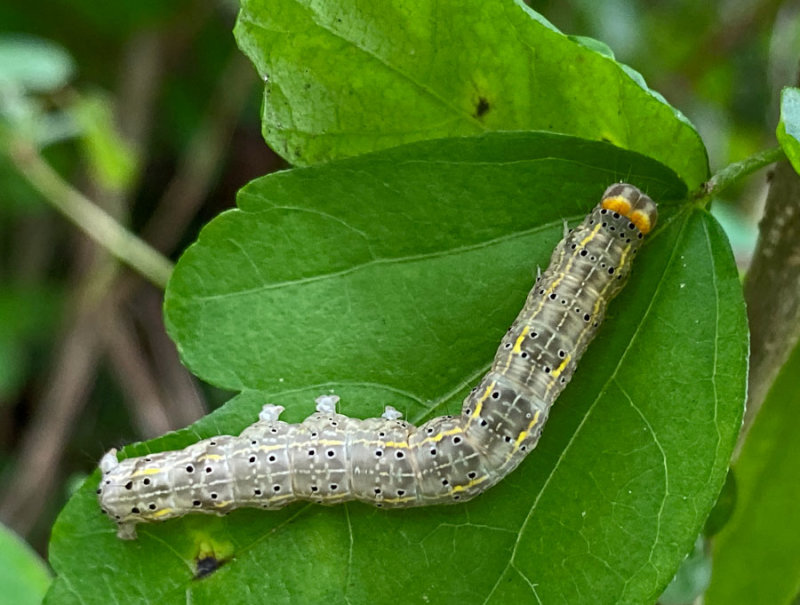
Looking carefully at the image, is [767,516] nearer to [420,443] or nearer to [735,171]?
[420,443]

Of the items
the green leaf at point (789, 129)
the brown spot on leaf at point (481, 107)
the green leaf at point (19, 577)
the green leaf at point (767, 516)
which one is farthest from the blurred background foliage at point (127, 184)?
the green leaf at point (789, 129)

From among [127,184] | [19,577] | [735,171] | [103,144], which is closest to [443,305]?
[735,171]

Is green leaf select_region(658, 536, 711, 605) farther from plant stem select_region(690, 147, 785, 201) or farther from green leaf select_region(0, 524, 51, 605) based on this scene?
green leaf select_region(0, 524, 51, 605)

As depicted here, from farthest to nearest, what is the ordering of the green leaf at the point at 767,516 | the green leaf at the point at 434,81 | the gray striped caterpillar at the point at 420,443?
the green leaf at the point at 767,516 < the gray striped caterpillar at the point at 420,443 < the green leaf at the point at 434,81

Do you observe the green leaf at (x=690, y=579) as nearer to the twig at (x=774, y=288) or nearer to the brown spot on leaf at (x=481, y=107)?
the twig at (x=774, y=288)

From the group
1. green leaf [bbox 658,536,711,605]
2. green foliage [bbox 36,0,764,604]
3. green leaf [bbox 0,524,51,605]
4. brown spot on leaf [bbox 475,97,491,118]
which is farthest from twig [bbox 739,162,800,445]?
green leaf [bbox 0,524,51,605]

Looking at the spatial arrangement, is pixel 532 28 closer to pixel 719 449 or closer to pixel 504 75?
pixel 504 75
